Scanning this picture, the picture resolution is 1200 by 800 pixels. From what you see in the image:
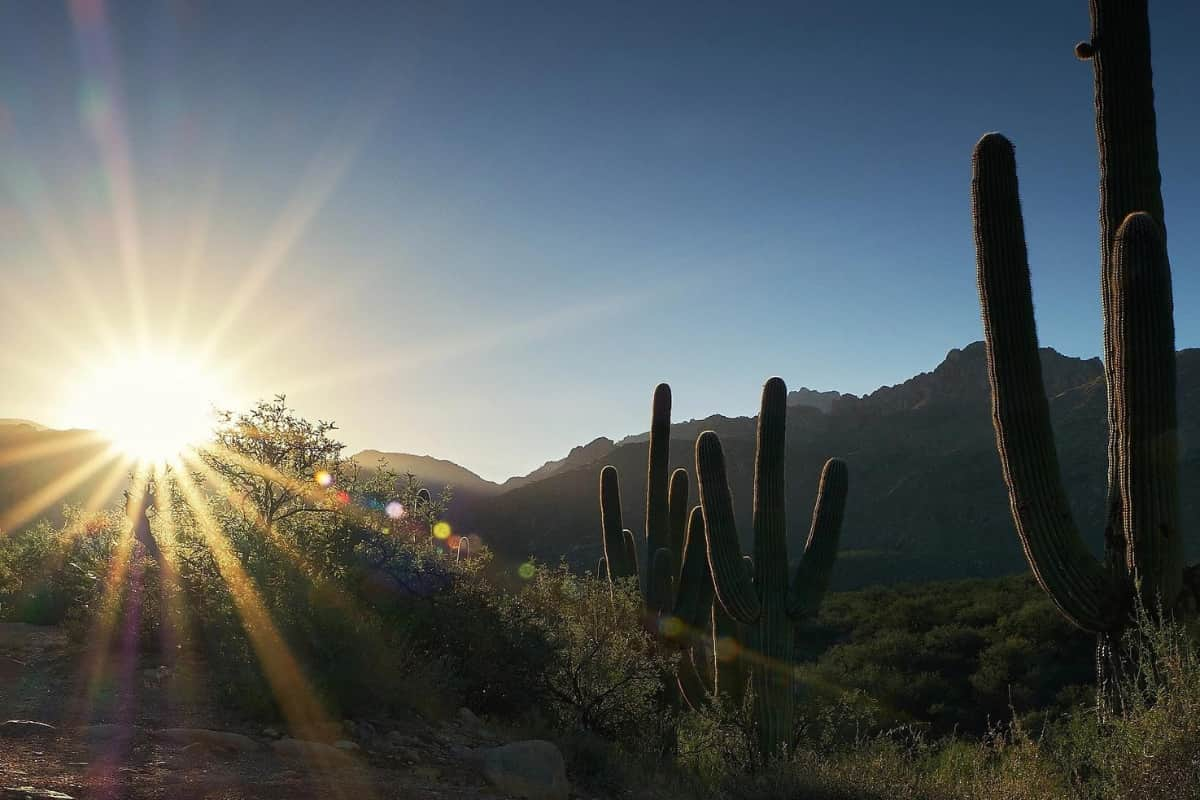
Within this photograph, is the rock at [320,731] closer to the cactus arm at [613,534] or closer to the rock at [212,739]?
the rock at [212,739]

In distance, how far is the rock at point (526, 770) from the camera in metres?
6.97

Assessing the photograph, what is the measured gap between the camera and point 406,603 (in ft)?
34.7

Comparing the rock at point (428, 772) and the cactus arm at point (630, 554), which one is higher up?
the cactus arm at point (630, 554)

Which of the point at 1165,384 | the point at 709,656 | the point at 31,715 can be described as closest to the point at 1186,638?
the point at 1165,384

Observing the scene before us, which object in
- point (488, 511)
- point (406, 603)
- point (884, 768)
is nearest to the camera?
point (884, 768)

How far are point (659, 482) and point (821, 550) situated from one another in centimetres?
567

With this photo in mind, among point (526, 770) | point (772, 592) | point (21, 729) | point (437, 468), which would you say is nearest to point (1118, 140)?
point (772, 592)

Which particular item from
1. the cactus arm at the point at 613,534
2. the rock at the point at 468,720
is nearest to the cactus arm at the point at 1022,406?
the rock at the point at 468,720

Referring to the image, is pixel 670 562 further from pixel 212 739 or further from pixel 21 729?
pixel 21 729

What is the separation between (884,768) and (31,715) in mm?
8532

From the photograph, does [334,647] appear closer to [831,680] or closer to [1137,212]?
[1137,212]

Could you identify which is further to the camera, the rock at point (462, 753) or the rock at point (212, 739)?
the rock at point (462, 753)

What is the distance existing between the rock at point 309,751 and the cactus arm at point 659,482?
11.5m

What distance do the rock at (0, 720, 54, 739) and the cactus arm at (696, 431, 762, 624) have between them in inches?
350
